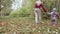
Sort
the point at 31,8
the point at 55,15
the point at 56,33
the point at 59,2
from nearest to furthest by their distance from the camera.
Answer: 1. the point at 56,33
2. the point at 55,15
3. the point at 59,2
4. the point at 31,8

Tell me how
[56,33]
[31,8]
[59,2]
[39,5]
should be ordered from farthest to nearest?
[31,8]
[59,2]
[39,5]
[56,33]

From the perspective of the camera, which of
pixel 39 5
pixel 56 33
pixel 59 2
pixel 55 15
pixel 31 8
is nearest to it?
pixel 56 33

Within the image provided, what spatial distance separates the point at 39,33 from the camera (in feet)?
19.0

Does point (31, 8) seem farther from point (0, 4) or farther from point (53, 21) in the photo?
point (53, 21)

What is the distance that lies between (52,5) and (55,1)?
51cm

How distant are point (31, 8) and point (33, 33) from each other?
1069 centimetres

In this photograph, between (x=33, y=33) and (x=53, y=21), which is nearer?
(x=33, y=33)

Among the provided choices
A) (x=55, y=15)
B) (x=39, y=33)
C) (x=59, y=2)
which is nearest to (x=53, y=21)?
(x=55, y=15)

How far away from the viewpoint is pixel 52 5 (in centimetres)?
1548

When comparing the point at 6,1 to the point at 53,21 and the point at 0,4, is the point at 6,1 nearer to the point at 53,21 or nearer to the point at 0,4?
the point at 0,4

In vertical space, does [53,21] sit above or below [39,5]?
below

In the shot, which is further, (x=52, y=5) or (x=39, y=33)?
(x=52, y=5)

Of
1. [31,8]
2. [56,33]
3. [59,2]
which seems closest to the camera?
[56,33]

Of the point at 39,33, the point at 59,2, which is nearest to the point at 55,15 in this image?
the point at 39,33
